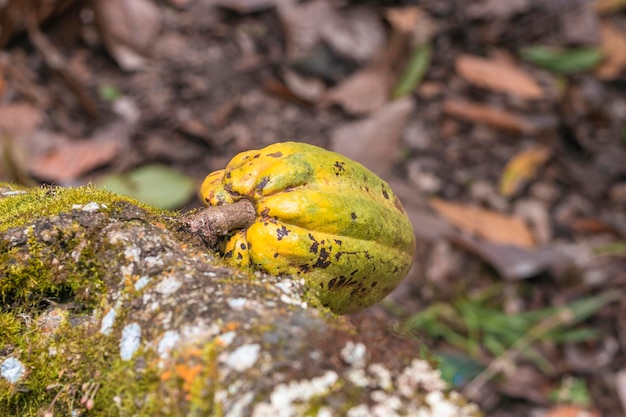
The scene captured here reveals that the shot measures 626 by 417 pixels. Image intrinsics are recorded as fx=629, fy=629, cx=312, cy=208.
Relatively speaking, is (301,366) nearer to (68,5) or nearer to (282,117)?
(282,117)

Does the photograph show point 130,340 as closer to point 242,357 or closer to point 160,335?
point 160,335

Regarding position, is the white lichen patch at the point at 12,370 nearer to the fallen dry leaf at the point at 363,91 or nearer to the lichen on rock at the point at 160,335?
the lichen on rock at the point at 160,335

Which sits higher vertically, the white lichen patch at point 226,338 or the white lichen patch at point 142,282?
the white lichen patch at point 142,282

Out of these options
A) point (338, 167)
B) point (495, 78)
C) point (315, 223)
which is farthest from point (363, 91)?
point (315, 223)

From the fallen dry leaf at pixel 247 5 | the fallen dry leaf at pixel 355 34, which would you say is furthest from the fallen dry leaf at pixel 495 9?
the fallen dry leaf at pixel 247 5

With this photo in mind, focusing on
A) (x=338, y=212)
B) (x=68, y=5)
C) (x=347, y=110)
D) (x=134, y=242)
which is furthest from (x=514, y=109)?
(x=134, y=242)

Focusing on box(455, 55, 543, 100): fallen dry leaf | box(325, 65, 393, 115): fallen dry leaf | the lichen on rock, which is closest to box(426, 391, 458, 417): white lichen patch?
the lichen on rock
